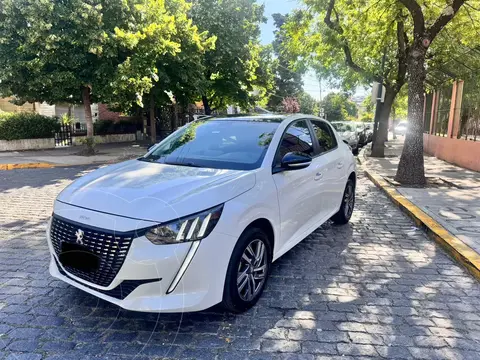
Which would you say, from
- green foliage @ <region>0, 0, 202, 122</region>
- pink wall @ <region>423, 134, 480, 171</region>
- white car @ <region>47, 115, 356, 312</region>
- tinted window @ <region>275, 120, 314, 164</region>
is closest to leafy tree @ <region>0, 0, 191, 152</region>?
green foliage @ <region>0, 0, 202, 122</region>

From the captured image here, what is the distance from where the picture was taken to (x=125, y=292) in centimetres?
263

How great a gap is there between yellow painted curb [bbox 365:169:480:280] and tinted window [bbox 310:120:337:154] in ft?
6.06

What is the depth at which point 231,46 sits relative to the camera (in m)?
18.8

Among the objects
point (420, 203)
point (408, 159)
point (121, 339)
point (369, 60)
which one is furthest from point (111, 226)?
point (369, 60)

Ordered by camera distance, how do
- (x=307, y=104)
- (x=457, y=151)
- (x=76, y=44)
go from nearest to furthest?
(x=76, y=44) → (x=457, y=151) → (x=307, y=104)

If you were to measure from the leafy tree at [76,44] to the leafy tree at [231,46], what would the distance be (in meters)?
4.27

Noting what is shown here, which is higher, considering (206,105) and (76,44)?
(76,44)

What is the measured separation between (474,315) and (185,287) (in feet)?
8.32

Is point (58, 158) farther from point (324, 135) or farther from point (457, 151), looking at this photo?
point (457, 151)

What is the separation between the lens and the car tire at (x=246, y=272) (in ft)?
9.50

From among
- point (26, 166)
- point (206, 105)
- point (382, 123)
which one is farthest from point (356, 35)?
point (206, 105)

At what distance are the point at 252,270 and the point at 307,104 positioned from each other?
54.7m

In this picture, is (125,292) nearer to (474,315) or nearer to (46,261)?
(46,261)

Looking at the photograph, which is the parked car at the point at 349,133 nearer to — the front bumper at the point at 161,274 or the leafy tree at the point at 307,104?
the front bumper at the point at 161,274
